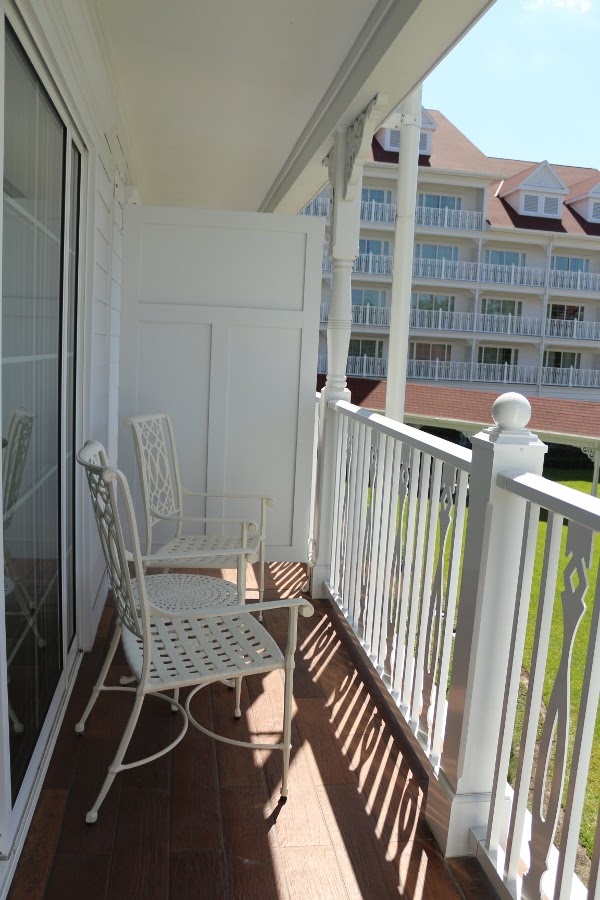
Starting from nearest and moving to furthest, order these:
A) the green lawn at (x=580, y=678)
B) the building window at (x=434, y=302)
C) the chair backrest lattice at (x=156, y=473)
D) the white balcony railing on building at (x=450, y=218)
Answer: the green lawn at (x=580, y=678)
the chair backrest lattice at (x=156, y=473)
the white balcony railing on building at (x=450, y=218)
the building window at (x=434, y=302)

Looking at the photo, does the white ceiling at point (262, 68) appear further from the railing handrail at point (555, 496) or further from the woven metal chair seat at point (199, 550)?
the woven metal chair seat at point (199, 550)

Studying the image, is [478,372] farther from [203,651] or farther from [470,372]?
[203,651]

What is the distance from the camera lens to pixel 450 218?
27.9 metres

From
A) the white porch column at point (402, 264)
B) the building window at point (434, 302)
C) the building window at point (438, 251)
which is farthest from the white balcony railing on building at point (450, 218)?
the white porch column at point (402, 264)

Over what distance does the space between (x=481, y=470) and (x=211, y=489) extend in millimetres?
2542

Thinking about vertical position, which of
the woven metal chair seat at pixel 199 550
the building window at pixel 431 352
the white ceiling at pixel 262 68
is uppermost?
the white ceiling at pixel 262 68

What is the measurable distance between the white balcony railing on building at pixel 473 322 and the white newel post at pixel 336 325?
24.6 m

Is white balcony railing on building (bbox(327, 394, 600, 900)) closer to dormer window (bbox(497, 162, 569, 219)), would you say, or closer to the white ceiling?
the white ceiling

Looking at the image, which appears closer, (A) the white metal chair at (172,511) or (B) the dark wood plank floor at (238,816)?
(B) the dark wood plank floor at (238,816)

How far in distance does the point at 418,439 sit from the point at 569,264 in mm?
30655

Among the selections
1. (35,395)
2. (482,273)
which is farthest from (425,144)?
(35,395)

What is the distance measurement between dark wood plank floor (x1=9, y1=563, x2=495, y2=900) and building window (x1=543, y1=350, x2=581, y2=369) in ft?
97.7

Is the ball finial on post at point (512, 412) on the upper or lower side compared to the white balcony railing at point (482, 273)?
lower

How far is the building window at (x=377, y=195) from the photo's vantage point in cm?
2787
